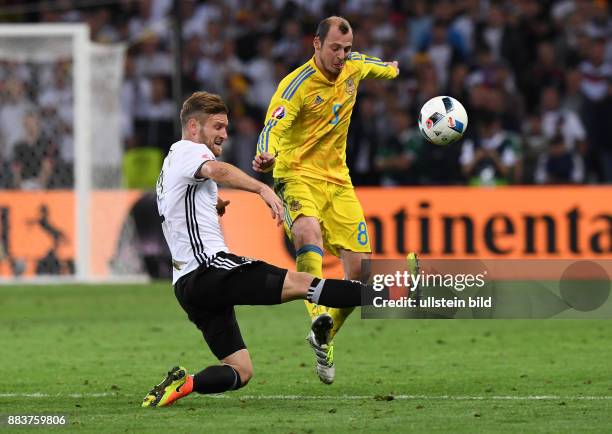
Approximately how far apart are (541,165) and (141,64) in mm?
6738

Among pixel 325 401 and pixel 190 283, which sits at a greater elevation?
pixel 190 283

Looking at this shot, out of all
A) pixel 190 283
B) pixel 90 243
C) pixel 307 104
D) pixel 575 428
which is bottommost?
pixel 90 243

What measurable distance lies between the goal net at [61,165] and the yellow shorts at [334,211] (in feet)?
28.0

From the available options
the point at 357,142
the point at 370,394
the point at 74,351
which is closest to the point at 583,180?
the point at 357,142

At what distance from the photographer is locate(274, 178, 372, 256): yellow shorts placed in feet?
32.3

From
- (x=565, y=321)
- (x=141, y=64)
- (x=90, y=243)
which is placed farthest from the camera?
(x=141, y=64)

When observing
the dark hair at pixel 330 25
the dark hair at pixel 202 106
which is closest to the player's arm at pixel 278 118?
the dark hair at pixel 330 25

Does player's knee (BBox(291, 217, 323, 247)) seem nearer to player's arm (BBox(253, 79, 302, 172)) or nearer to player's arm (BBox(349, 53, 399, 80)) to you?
player's arm (BBox(253, 79, 302, 172))

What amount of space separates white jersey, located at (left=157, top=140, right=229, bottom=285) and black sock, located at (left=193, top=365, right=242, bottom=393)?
60cm

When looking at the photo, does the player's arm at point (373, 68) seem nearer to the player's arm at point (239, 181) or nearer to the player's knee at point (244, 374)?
the player's arm at point (239, 181)

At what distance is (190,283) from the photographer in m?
7.77

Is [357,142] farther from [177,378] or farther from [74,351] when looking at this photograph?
[177,378]

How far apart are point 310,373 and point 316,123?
6.01ft

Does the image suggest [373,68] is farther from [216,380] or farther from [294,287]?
[216,380]
